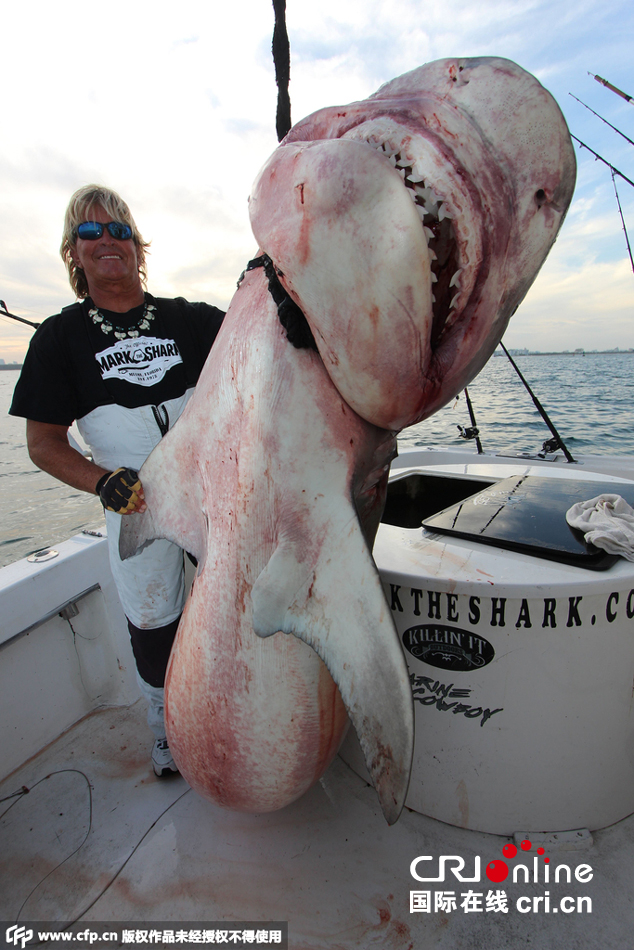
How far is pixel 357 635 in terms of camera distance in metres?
1.10

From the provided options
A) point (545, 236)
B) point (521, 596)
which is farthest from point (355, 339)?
point (521, 596)

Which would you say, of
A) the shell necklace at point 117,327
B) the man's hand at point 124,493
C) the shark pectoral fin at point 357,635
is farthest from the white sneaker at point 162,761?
the shell necklace at point 117,327

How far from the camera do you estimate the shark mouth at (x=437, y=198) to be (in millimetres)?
879

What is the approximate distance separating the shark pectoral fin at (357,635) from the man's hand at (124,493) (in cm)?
76

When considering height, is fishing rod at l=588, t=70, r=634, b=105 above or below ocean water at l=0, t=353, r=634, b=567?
above

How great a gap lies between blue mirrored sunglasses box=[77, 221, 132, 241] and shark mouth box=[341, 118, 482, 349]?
5.44ft

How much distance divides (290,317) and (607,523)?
4.65 ft

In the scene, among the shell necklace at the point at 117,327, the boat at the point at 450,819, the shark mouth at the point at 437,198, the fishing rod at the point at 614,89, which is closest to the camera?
the shark mouth at the point at 437,198

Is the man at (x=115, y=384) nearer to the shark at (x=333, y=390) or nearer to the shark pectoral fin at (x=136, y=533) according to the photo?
the shark pectoral fin at (x=136, y=533)

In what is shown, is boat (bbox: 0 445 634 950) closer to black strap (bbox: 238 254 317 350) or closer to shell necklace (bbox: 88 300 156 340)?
black strap (bbox: 238 254 317 350)

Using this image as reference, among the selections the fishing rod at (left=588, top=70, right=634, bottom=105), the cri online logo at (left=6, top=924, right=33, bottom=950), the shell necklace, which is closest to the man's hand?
the shell necklace

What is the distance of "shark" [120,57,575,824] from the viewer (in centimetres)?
88

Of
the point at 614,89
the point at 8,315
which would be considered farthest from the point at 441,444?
the point at 8,315

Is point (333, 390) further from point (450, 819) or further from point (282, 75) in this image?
point (450, 819)
